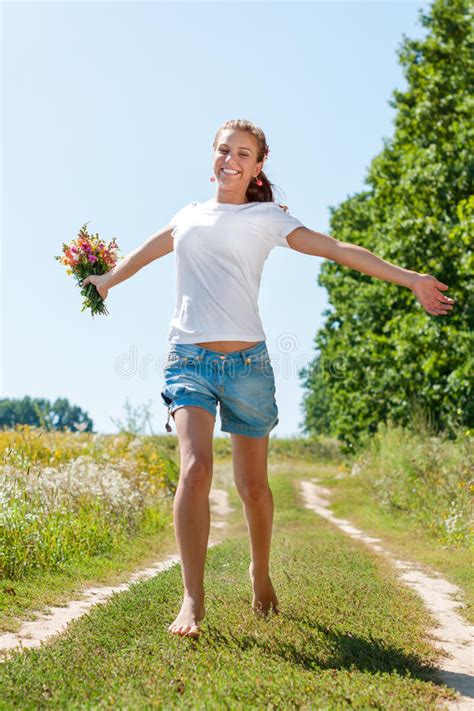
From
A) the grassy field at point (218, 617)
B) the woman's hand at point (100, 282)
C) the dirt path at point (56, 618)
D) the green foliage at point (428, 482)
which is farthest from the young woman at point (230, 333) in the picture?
the green foliage at point (428, 482)

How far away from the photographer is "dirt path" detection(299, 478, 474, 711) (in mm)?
4117

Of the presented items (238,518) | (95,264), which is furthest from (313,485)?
(95,264)

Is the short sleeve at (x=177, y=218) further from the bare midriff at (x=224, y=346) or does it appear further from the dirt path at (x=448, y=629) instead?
the dirt path at (x=448, y=629)

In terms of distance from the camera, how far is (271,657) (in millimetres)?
4051

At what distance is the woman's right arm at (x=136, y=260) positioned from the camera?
547 cm

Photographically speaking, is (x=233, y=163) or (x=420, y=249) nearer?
(x=233, y=163)

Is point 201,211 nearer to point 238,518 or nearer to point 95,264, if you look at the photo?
point 95,264

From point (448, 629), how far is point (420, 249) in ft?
45.8

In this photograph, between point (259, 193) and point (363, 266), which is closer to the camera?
point (363, 266)

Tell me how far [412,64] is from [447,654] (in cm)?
2035

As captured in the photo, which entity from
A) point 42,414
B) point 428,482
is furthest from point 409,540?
point 42,414

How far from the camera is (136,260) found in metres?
5.64

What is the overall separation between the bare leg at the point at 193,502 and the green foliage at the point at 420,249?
39.7ft

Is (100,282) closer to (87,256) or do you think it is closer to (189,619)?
(87,256)
